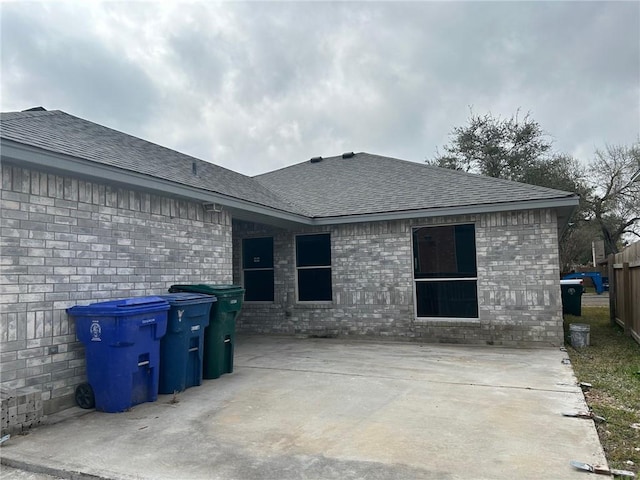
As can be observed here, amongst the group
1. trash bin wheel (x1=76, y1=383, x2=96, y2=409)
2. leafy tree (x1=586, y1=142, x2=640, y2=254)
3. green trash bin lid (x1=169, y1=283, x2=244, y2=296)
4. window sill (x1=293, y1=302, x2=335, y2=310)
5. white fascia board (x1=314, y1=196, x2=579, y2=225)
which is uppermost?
leafy tree (x1=586, y1=142, x2=640, y2=254)

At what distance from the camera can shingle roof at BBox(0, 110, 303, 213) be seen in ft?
17.6

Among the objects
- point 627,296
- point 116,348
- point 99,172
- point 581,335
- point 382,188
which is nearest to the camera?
point 116,348

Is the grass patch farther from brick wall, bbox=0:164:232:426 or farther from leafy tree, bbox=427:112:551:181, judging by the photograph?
leafy tree, bbox=427:112:551:181

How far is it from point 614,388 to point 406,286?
4761 millimetres

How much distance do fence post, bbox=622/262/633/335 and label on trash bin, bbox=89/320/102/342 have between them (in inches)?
408

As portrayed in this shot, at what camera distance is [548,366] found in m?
7.08

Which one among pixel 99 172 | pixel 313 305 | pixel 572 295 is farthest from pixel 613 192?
pixel 99 172

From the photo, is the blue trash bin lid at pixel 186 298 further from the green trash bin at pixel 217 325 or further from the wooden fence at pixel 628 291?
the wooden fence at pixel 628 291

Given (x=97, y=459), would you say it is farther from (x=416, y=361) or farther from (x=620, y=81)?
(x=620, y=81)

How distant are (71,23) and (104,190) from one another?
463cm

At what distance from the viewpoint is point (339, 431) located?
13.9 ft

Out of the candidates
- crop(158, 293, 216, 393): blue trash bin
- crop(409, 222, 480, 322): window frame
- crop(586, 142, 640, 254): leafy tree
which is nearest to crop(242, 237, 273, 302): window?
crop(409, 222, 480, 322): window frame

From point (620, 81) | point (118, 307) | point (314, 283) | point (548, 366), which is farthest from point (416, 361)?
point (620, 81)

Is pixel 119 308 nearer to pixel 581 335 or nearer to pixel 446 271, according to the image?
pixel 446 271
